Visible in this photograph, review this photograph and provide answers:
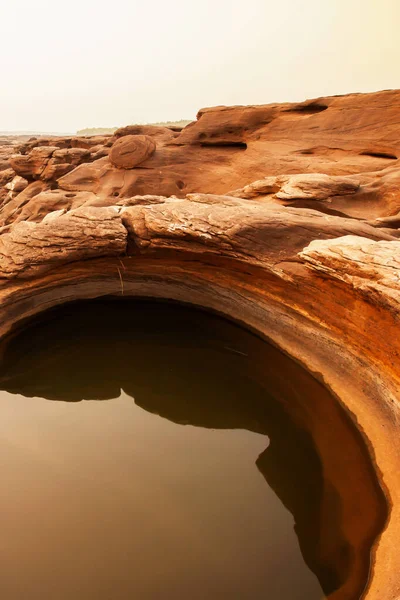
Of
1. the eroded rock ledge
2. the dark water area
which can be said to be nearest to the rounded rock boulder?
the eroded rock ledge

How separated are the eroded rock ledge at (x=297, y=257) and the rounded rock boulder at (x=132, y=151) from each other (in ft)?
8.69

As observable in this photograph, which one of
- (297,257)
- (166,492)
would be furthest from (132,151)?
(166,492)

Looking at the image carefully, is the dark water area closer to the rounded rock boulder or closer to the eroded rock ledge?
the eroded rock ledge

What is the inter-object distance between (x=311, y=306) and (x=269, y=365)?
1.43 m

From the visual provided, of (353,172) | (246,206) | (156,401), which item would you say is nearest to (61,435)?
(156,401)

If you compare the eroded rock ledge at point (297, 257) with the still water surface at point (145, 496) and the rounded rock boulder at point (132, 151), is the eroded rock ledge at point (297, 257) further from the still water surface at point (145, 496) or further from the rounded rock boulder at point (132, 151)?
the rounded rock boulder at point (132, 151)

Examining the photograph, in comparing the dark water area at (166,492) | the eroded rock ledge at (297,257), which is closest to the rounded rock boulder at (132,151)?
the eroded rock ledge at (297,257)

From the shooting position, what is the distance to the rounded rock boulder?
41.1ft

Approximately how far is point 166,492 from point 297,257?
395 centimetres

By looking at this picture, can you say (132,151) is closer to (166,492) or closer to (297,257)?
(297,257)

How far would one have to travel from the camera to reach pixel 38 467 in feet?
15.7

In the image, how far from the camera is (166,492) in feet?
14.6

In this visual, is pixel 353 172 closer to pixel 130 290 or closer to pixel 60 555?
pixel 130 290

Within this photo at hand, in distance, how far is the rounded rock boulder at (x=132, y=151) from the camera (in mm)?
12516
